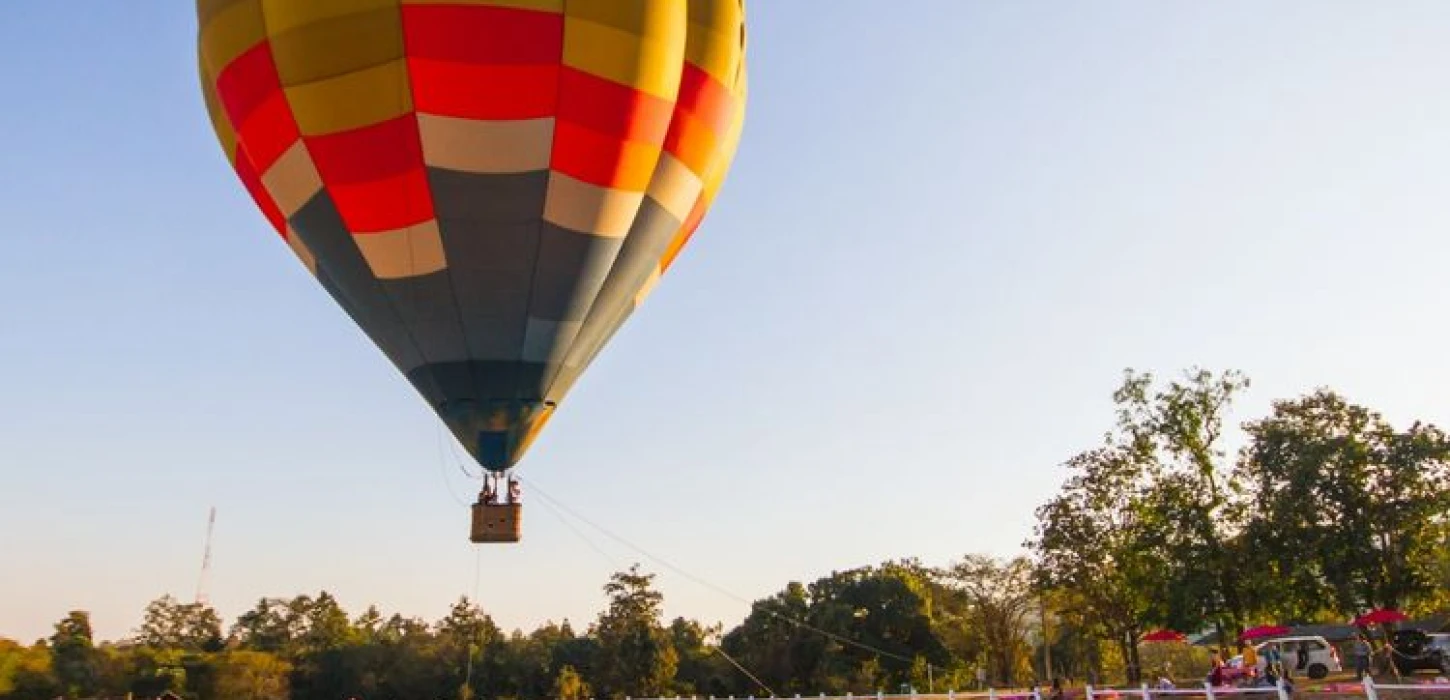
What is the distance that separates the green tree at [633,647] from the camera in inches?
2598

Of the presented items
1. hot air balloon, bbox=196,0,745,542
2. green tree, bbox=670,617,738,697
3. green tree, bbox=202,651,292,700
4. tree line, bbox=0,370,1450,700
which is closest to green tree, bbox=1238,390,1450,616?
tree line, bbox=0,370,1450,700

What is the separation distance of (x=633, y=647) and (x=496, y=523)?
171ft

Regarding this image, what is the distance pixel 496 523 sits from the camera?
59.4 feet

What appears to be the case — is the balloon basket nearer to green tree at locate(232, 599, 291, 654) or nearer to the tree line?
the tree line

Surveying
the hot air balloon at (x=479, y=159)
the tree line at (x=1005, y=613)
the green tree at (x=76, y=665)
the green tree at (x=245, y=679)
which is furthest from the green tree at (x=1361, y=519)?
the green tree at (x=76, y=665)

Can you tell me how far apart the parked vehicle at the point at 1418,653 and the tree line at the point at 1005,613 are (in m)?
1.89

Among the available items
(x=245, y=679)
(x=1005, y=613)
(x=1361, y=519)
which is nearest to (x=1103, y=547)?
Result: (x=1361, y=519)

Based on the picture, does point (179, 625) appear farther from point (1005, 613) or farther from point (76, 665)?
point (1005, 613)

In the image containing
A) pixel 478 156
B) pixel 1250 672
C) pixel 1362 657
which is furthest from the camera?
pixel 1362 657

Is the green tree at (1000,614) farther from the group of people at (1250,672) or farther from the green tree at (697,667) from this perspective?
the group of people at (1250,672)

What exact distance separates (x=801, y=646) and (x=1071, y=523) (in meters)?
33.7

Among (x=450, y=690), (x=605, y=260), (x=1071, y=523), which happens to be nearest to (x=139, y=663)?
(x=450, y=690)

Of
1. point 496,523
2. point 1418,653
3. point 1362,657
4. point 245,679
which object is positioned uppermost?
point 496,523

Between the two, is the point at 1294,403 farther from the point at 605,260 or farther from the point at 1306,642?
the point at 605,260
